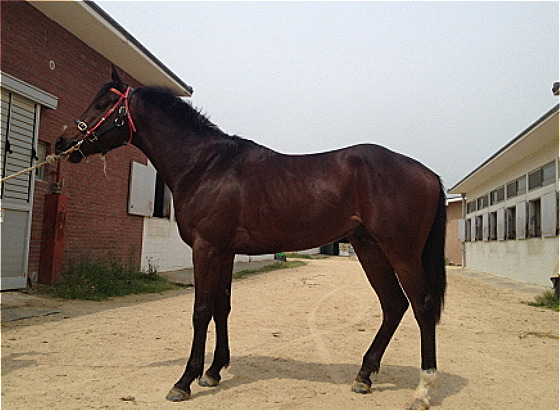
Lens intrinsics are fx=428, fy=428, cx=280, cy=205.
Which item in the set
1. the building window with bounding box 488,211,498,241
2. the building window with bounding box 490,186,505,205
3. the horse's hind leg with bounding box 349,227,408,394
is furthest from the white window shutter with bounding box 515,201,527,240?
the horse's hind leg with bounding box 349,227,408,394

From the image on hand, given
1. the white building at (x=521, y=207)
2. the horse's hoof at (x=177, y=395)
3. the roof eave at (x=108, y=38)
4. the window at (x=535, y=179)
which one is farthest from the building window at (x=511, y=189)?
the horse's hoof at (x=177, y=395)

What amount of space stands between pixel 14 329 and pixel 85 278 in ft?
9.37

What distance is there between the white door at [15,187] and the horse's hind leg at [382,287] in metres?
5.02

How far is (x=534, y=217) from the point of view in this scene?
11953mm

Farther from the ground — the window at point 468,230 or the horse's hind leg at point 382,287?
the window at point 468,230

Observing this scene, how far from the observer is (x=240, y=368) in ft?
11.3

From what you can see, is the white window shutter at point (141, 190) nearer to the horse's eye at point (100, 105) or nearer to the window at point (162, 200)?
the window at point (162, 200)

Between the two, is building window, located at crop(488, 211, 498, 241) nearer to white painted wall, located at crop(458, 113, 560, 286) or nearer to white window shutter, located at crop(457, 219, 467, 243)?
white painted wall, located at crop(458, 113, 560, 286)

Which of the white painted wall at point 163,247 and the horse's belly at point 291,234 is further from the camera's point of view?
the white painted wall at point 163,247

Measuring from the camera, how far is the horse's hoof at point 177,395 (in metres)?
2.71

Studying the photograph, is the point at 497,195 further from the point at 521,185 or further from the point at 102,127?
the point at 102,127

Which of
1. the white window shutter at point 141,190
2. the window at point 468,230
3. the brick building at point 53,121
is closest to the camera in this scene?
the brick building at point 53,121

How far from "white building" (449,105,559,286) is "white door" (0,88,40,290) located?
9.61 metres

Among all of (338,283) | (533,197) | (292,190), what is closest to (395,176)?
(292,190)
